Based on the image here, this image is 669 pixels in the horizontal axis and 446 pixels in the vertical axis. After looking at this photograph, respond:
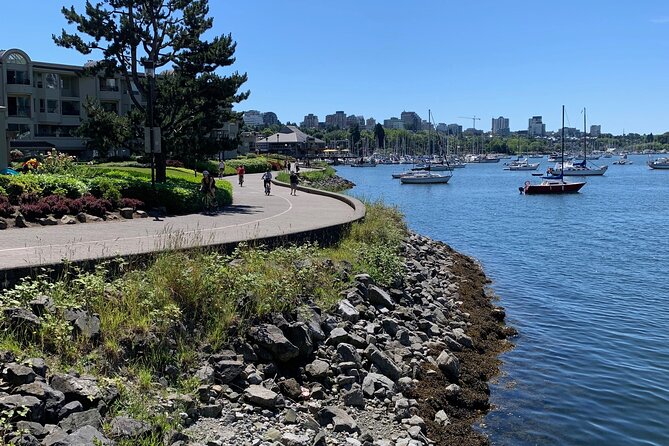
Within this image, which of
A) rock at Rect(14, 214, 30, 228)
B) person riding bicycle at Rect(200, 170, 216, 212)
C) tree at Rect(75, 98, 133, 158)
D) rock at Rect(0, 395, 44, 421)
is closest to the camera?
rock at Rect(0, 395, 44, 421)

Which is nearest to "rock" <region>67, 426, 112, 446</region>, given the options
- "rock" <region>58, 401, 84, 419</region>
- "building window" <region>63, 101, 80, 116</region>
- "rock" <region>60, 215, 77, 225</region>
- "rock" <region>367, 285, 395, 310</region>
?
"rock" <region>58, 401, 84, 419</region>

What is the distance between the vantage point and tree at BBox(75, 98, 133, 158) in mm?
26359

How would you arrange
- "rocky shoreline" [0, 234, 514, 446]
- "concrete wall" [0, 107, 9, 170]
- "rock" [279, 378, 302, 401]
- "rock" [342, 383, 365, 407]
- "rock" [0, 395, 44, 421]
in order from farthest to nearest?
1. "concrete wall" [0, 107, 9, 170]
2. "rock" [342, 383, 365, 407]
3. "rock" [279, 378, 302, 401]
4. "rocky shoreline" [0, 234, 514, 446]
5. "rock" [0, 395, 44, 421]

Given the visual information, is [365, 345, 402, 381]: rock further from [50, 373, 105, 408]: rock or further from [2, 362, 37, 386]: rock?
[2, 362, 37, 386]: rock

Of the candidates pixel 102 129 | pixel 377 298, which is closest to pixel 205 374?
pixel 377 298

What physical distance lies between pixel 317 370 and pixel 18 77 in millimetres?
65944

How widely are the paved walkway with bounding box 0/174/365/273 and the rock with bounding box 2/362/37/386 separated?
2.85 metres

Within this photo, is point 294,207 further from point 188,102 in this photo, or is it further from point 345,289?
point 345,289

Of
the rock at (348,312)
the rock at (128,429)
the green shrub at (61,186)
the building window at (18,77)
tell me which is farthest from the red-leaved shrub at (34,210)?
the building window at (18,77)

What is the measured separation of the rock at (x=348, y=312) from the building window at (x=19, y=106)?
62.8 meters

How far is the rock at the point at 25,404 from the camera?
22.0 ft

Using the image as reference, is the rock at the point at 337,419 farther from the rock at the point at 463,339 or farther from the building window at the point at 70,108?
the building window at the point at 70,108

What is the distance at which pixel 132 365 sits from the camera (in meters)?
8.71

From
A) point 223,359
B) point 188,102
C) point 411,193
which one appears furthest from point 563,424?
point 411,193
